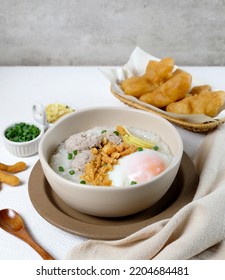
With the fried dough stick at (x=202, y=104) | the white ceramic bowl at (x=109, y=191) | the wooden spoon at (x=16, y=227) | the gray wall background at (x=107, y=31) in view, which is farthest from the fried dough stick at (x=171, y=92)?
the wooden spoon at (x=16, y=227)

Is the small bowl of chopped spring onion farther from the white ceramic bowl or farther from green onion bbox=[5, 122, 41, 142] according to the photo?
the white ceramic bowl

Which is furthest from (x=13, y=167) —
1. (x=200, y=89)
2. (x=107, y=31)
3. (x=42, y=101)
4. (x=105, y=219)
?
(x=107, y=31)

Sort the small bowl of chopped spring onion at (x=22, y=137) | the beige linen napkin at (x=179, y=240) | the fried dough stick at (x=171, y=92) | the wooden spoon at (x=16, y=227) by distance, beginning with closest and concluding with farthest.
Result: the beige linen napkin at (x=179, y=240) → the wooden spoon at (x=16, y=227) → the small bowl of chopped spring onion at (x=22, y=137) → the fried dough stick at (x=171, y=92)

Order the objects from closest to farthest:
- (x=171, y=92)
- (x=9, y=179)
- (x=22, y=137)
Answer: (x=9, y=179) < (x=22, y=137) < (x=171, y=92)

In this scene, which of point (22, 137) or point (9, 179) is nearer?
point (9, 179)

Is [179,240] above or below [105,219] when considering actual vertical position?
above

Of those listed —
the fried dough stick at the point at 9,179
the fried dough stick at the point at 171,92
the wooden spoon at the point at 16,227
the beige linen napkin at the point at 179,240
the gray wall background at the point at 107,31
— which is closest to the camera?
the beige linen napkin at the point at 179,240

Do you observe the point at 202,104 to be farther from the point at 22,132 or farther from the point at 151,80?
the point at 22,132

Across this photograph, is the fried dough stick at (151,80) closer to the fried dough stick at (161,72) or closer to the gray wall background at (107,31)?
the fried dough stick at (161,72)

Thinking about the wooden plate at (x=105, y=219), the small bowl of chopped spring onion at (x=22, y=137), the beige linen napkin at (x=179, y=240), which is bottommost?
the small bowl of chopped spring onion at (x=22, y=137)
